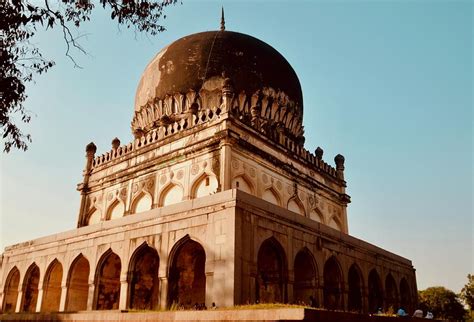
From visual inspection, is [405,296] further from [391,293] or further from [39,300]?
[39,300]

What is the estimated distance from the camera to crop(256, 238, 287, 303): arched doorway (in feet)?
32.6

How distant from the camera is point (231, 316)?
657 centimetres

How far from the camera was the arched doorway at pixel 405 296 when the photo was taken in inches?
582

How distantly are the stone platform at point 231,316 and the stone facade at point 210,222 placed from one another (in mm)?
1588

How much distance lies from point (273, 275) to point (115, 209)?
25.4 ft

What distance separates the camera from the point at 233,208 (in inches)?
356

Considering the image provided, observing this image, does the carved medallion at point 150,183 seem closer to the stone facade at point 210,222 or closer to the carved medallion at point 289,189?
the stone facade at point 210,222

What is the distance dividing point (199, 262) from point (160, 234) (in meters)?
1.44

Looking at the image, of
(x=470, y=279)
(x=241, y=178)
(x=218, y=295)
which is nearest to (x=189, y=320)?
(x=218, y=295)

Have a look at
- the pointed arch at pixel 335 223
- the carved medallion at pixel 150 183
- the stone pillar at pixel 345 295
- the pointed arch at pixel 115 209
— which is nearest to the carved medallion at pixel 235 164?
the carved medallion at pixel 150 183

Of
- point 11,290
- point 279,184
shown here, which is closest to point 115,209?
point 11,290

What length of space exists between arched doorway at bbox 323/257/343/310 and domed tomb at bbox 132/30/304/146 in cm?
507

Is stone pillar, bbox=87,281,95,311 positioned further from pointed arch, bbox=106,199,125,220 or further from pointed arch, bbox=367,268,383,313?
pointed arch, bbox=367,268,383,313

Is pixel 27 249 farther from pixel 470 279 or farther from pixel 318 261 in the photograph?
pixel 470 279
